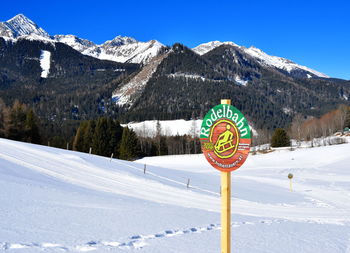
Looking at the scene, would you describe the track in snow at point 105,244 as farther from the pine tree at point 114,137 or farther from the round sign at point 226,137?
the pine tree at point 114,137

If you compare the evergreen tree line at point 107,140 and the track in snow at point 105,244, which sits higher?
the evergreen tree line at point 107,140

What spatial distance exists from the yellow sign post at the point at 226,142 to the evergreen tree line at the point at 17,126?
6369cm

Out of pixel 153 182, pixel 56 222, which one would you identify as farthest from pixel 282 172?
pixel 56 222

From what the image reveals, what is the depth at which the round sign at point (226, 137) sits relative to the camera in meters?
4.29

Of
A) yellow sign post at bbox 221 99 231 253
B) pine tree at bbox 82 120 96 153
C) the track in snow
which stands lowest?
the track in snow

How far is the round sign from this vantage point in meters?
4.29

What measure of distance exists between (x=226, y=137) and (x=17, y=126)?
65909mm

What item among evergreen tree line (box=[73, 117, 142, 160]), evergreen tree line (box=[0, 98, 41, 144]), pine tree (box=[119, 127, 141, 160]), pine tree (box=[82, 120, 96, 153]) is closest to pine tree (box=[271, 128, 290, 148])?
evergreen tree line (box=[73, 117, 142, 160])

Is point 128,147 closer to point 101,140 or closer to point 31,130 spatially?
point 101,140

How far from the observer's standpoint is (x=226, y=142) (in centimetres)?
439

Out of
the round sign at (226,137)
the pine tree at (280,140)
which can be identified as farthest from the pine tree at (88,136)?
the round sign at (226,137)

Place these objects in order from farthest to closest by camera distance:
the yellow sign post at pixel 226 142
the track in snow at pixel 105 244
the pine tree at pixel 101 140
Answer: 1. the pine tree at pixel 101 140
2. the track in snow at pixel 105 244
3. the yellow sign post at pixel 226 142

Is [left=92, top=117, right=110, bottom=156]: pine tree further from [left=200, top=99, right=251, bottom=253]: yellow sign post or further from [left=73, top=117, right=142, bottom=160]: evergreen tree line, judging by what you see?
[left=200, top=99, right=251, bottom=253]: yellow sign post

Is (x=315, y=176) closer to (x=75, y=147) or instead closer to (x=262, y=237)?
(x=262, y=237)
